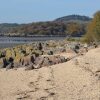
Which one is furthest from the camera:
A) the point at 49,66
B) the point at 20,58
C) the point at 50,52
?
the point at 50,52

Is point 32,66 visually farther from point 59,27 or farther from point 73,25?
point 59,27

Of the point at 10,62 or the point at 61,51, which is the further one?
the point at 61,51

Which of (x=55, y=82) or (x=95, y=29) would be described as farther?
(x=95, y=29)

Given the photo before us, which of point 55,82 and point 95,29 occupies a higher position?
point 95,29

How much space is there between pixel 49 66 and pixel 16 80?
4.68 m

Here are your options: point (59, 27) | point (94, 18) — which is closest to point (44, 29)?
point (59, 27)

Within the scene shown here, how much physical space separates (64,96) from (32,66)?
1055 centimetres

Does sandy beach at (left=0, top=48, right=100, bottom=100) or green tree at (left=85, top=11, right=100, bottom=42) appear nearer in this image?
sandy beach at (left=0, top=48, right=100, bottom=100)

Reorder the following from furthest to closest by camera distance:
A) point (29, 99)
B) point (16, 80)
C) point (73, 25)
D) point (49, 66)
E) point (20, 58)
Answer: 1. point (73, 25)
2. point (20, 58)
3. point (49, 66)
4. point (16, 80)
5. point (29, 99)

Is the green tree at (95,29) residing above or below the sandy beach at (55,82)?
above

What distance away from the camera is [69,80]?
25.1 metres

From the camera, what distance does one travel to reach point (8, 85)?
82.6 feet

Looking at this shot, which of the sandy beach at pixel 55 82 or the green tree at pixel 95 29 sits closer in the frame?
the sandy beach at pixel 55 82

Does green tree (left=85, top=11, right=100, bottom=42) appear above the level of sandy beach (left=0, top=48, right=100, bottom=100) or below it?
above
